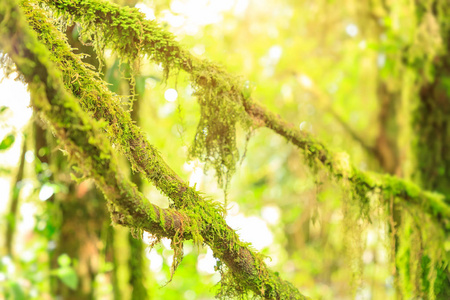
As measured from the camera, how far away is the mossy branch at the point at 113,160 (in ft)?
2.79

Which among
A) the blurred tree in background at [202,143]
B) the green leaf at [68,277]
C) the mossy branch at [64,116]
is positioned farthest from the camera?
the green leaf at [68,277]

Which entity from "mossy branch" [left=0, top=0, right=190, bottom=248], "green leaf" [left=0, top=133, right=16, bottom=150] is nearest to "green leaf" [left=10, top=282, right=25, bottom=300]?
"green leaf" [left=0, top=133, right=16, bottom=150]

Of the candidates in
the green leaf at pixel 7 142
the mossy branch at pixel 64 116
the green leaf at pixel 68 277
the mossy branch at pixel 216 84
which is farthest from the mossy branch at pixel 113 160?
the green leaf at pixel 68 277

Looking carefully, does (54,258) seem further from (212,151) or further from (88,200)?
(212,151)

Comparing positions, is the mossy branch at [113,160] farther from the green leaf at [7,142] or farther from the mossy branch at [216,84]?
the green leaf at [7,142]

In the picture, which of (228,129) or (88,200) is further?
(88,200)

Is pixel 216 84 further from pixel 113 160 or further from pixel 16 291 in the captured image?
pixel 16 291

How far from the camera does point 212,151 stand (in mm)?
1723

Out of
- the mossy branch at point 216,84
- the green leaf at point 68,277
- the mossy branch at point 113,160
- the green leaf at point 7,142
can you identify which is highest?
the green leaf at point 7,142

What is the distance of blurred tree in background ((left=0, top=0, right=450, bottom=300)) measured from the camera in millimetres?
1116

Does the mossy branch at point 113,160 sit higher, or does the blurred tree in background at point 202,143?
the blurred tree in background at point 202,143

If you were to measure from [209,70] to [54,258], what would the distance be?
1.94 meters

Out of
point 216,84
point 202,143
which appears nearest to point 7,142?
point 202,143

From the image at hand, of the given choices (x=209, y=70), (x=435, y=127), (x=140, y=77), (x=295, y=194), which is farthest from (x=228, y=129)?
(x=295, y=194)
